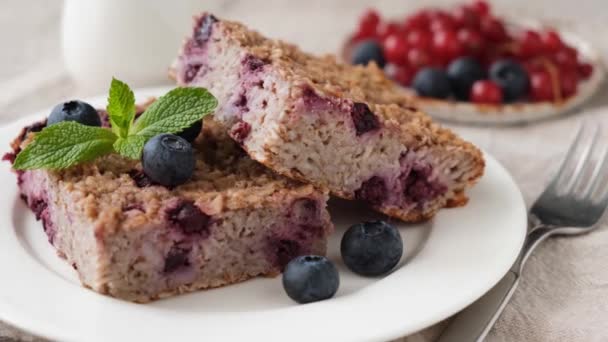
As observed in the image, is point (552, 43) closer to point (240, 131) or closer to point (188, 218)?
point (240, 131)

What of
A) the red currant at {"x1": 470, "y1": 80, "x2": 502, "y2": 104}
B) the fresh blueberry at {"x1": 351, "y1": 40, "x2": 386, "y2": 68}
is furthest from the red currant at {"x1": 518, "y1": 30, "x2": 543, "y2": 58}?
the fresh blueberry at {"x1": 351, "y1": 40, "x2": 386, "y2": 68}

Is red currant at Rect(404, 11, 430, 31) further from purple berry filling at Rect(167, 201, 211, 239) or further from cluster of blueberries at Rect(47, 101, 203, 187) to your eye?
purple berry filling at Rect(167, 201, 211, 239)

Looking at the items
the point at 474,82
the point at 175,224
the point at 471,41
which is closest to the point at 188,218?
the point at 175,224

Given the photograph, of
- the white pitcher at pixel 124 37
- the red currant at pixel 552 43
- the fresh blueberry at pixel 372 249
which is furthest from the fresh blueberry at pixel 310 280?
the red currant at pixel 552 43

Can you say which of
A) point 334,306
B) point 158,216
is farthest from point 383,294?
point 158,216

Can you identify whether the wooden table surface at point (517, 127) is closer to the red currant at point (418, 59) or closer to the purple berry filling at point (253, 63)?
the red currant at point (418, 59)

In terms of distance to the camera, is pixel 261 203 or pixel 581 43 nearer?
pixel 261 203

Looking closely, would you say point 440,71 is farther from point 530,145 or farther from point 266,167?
point 266,167
